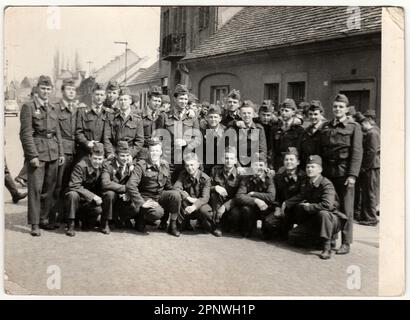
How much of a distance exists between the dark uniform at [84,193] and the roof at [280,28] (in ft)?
6.48

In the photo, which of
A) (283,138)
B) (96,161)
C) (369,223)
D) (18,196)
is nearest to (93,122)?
(96,161)

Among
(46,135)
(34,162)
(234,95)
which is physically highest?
(234,95)

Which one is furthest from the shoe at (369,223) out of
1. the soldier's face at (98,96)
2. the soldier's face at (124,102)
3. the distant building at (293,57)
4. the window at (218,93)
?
the soldier's face at (98,96)

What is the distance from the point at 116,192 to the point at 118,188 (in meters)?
0.05

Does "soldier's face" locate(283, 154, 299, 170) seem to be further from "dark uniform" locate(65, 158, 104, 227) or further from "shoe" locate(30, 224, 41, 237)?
"shoe" locate(30, 224, 41, 237)

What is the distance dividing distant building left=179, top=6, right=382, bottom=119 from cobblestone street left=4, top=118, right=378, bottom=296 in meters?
1.58

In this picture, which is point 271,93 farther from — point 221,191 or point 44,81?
point 44,81

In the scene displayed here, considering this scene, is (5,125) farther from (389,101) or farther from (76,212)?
(389,101)

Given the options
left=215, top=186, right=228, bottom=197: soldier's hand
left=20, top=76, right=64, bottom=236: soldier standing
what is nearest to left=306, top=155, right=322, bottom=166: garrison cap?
left=215, top=186, right=228, bottom=197: soldier's hand

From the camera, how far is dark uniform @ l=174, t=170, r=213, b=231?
5.15 m

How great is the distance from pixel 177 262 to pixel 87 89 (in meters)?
2.17

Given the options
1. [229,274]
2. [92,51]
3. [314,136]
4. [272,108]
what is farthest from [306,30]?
[229,274]

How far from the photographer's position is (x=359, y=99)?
17.1ft

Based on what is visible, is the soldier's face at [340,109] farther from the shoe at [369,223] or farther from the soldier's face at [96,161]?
the soldier's face at [96,161]
